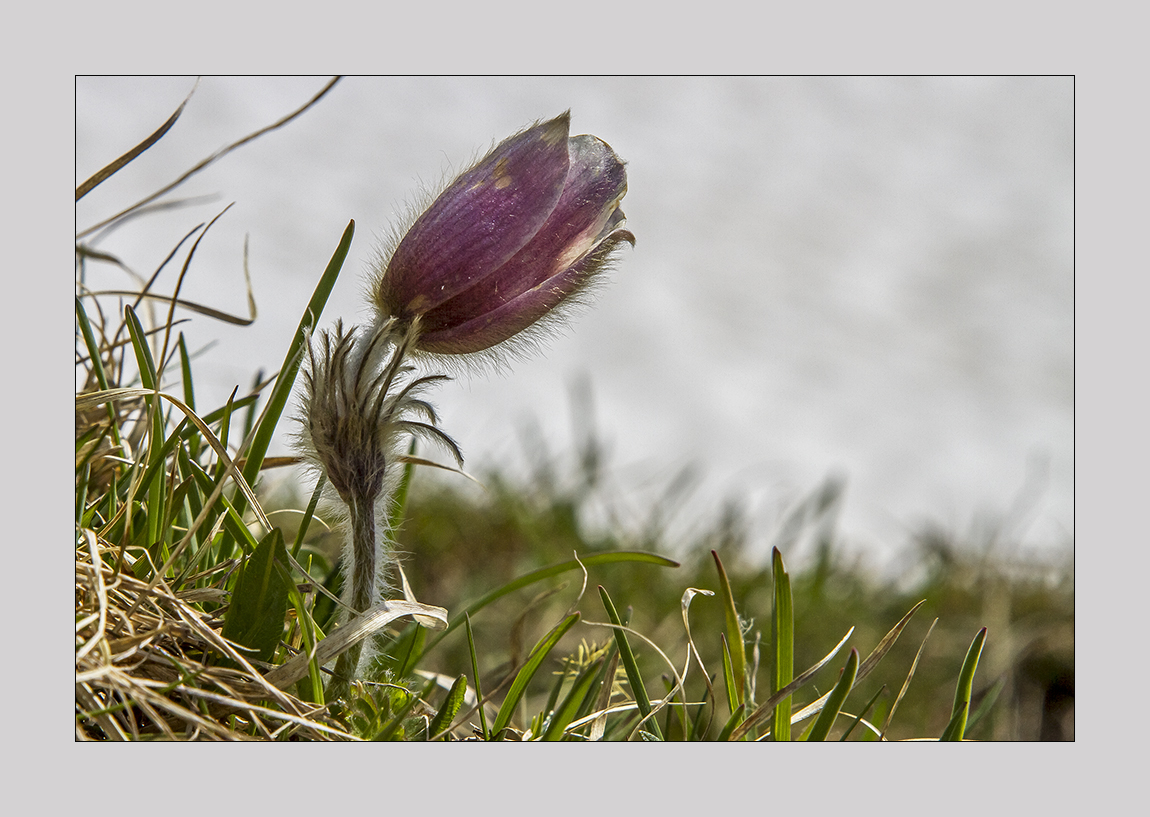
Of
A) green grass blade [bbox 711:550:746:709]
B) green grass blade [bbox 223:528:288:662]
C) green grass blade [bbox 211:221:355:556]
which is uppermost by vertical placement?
green grass blade [bbox 211:221:355:556]

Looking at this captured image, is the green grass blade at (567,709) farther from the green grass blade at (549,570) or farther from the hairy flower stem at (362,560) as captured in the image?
the hairy flower stem at (362,560)

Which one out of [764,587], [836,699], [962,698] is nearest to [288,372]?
[836,699]

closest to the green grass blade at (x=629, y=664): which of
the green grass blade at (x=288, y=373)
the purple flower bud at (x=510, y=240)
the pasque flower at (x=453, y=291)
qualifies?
the pasque flower at (x=453, y=291)

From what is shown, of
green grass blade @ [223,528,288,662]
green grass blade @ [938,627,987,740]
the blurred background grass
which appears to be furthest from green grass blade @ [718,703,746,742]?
the blurred background grass

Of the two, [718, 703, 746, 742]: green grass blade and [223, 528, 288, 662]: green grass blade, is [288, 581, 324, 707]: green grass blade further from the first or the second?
[718, 703, 746, 742]: green grass blade

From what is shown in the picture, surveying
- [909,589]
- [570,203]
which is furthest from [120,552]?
[909,589]

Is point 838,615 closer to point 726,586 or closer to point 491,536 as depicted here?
point 491,536

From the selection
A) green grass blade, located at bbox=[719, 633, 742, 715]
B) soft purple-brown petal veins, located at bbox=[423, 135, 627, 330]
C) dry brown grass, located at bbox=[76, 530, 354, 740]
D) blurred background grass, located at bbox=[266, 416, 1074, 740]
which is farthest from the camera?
blurred background grass, located at bbox=[266, 416, 1074, 740]
